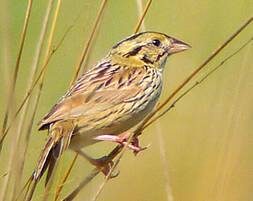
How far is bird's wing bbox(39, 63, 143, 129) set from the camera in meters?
3.64

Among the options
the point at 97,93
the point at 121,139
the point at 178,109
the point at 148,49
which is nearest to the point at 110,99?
the point at 97,93

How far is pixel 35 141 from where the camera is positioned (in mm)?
5172

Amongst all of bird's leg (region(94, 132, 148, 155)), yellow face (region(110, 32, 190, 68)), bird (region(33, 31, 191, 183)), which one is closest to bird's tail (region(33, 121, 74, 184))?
bird (region(33, 31, 191, 183))

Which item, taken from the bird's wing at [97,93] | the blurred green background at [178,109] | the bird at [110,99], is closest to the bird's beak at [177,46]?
the bird at [110,99]

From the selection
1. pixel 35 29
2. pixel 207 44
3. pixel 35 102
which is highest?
pixel 35 102

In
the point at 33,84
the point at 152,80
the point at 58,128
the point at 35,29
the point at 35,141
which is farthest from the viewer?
the point at 35,29

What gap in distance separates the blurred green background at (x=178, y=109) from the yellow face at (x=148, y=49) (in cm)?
13

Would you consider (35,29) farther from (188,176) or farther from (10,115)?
(10,115)

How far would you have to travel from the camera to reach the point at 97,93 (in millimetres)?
3834

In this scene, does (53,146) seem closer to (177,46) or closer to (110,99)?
(110,99)

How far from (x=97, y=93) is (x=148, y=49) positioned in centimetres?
35

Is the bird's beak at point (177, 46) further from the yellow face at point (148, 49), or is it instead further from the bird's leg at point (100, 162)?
the bird's leg at point (100, 162)

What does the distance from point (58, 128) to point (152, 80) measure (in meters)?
0.51

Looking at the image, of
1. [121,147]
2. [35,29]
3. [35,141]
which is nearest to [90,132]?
[121,147]
